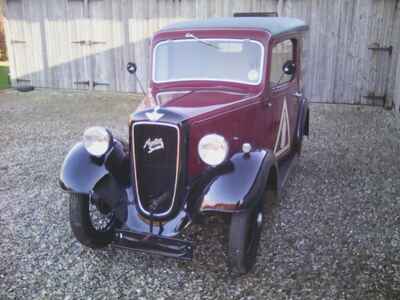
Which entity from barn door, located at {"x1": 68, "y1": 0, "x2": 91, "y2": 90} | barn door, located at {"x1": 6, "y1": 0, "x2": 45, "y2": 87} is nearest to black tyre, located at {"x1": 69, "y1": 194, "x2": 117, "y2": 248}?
barn door, located at {"x1": 68, "y1": 0, "x2": 91, "y2": 90}

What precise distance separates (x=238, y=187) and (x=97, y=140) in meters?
1.15

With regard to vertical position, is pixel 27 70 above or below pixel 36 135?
above

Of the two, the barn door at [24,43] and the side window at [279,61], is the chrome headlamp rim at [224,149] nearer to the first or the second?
the side window at [279,61]

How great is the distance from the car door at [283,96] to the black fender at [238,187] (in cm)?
92

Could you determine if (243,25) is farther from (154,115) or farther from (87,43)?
(87,43)

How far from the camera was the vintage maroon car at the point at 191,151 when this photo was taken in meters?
2.81

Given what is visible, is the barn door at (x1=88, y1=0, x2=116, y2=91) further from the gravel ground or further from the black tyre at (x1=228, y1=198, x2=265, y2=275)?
the black tyre at (x1=228, y1=198, x2=265, y2=275)

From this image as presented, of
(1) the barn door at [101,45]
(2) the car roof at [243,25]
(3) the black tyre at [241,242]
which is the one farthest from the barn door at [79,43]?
(3) the black tyre at [241,242]

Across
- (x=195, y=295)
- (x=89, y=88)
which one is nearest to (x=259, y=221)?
(x=195, y=295)

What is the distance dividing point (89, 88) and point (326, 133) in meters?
5.97

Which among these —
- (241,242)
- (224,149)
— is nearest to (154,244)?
(241,242)

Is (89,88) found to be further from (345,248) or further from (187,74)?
(345,248)

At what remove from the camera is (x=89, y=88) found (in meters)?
9.95

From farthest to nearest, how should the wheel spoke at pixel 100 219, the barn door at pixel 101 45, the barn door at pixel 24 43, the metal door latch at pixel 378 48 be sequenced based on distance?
the barn door at pixel 24 43, the barn door at pixel 101 45, the metal door latch at pixel 378 48, the wheel spoke at pixel 100 219
